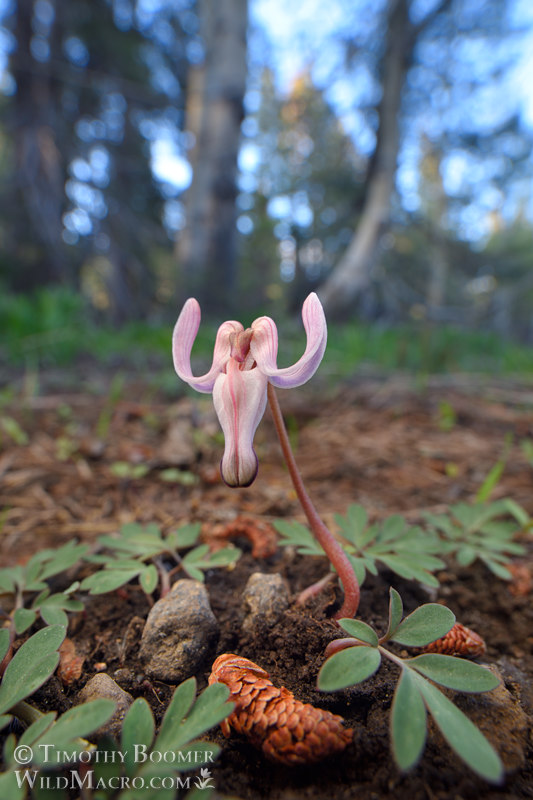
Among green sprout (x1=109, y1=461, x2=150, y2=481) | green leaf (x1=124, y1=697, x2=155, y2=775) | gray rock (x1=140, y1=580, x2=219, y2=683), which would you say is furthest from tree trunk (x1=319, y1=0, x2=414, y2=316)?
green leaf (x1=124, y1=697, x2=155, y2=775)

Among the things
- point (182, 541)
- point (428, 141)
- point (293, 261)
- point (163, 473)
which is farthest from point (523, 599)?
point (293, 261)

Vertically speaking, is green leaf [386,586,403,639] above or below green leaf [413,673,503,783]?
above

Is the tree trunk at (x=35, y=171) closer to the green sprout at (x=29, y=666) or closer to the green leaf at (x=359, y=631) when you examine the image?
the green sprout at (x=29, y=666)

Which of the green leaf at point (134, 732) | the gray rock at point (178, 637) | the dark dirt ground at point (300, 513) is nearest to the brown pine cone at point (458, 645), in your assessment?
the dark dirt ground at point (300, 513)

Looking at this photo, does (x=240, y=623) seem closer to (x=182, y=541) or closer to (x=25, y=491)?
(x=182, y=541)

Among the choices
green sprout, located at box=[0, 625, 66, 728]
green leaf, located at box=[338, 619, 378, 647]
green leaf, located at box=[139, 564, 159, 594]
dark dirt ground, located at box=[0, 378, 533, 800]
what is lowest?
dark dirt ground, located at box=[0, 378, 533, 800]

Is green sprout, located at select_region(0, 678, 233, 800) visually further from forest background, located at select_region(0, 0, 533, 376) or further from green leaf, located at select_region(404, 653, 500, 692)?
forest background, located at select_region(0, 0, 533, 376)
